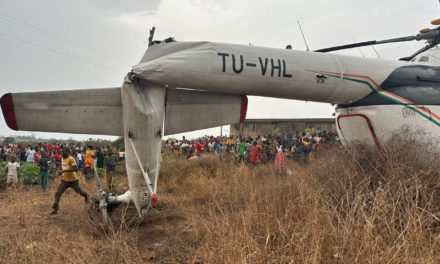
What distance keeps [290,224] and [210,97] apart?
314 centimetres

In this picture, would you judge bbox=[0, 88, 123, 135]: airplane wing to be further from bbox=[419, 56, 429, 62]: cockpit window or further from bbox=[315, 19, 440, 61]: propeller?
bbox=[419, 56, 429, 62]: cockpit window

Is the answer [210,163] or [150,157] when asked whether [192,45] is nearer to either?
[150,157]

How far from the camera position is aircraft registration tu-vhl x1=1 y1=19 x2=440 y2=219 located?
6.27 metres

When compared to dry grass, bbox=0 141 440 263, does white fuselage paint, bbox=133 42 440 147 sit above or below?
above

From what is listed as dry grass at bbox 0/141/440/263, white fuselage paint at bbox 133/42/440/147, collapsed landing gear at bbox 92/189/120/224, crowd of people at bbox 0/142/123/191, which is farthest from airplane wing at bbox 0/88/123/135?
crowd of people at bbox 0/142/123/191

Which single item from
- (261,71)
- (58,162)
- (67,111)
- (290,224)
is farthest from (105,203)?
(58,162)

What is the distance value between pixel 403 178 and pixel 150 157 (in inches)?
162

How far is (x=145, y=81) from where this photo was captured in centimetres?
639

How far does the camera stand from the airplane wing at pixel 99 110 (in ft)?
20.3

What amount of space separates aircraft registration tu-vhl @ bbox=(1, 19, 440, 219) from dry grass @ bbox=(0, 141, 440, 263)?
888mm

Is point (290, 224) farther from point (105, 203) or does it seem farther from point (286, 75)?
point (105, 203)

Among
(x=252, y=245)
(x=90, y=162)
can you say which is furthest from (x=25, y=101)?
(x=90, y=162)

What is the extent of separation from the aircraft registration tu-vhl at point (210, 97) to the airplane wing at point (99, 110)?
0.02 m

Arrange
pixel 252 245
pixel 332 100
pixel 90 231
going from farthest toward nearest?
pixel 332 100 < pixel 90 231 < pixel 252 245
